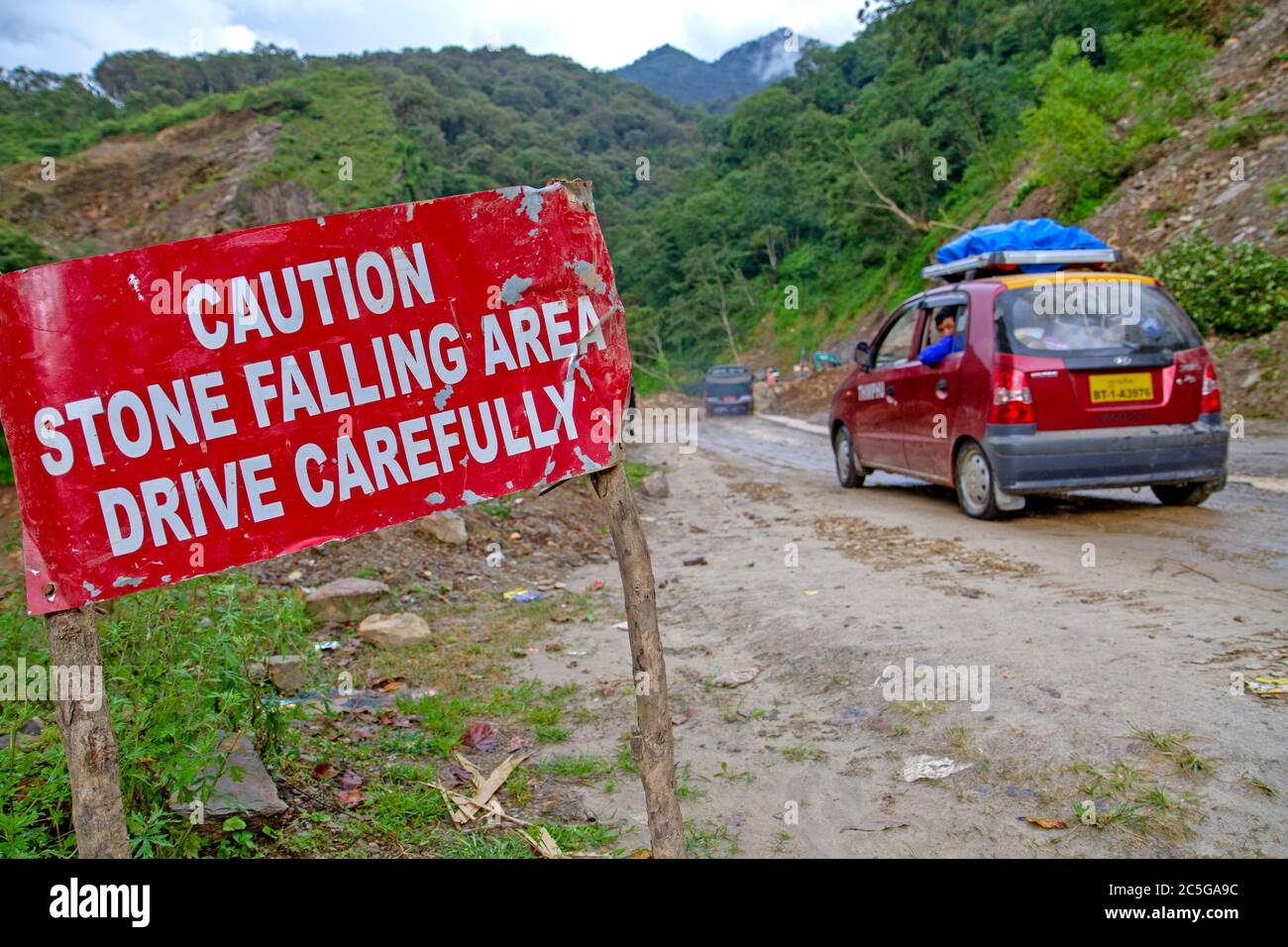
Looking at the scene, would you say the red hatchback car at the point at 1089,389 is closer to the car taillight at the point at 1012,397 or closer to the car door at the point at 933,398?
the car taillight at the point at 1012,397

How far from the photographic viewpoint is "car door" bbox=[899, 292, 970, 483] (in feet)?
23.9

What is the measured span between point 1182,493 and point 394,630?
5.92m

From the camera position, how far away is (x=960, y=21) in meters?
53.6

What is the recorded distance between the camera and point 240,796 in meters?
2.92

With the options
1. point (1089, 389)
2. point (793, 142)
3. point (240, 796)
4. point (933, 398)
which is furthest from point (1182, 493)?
point (793, 142)

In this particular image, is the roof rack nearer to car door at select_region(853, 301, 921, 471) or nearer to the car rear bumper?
car door at select_region(853, 301, 921, 471)

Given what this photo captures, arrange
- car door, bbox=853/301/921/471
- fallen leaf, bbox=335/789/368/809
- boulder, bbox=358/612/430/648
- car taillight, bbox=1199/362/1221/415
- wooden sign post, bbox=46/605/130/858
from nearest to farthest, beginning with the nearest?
wooden sign post, bbox=46/605/130/858 < fallen leaf, bbox=335/789/368/809 < boulder, bbox=358/612/430/648 < car taillight, bbox=1199/362/1221/415 < car door, bbox=853/301/921/471

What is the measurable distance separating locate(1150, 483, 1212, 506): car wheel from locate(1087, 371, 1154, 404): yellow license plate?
73cm

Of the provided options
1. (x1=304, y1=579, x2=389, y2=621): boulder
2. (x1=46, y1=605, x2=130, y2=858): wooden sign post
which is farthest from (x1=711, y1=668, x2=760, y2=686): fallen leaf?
(x1=46, y1=605, x2=130, y2=858): wooden sign post

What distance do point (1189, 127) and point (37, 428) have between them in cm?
2425

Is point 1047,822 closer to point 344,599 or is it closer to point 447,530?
point 344,599

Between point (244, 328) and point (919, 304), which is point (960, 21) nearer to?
point (919, 304)
